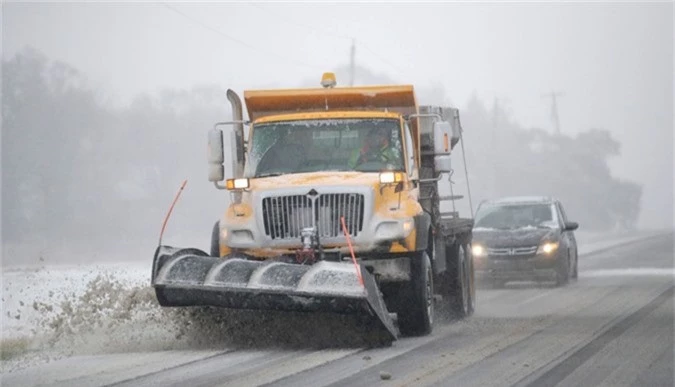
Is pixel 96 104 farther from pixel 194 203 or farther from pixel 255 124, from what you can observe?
pixel 255 124

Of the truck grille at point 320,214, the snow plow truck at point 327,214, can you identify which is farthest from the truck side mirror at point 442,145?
the truck grille at point 320,214

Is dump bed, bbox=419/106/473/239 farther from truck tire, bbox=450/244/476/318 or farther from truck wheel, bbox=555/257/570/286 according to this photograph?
truck wheel, bbox=555/257/570/286

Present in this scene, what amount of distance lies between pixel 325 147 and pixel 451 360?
3871mm

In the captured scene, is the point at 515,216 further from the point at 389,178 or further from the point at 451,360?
the point at 451,360

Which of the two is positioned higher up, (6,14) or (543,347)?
(6,14)

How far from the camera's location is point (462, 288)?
16.8m

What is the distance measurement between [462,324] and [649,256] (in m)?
21.0

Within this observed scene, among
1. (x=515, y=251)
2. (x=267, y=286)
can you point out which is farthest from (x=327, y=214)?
(x=515, y=251)

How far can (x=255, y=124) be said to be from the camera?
14.8 meters

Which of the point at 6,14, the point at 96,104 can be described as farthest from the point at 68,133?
the point at 6,14

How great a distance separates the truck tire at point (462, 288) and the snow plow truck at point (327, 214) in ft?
3.01

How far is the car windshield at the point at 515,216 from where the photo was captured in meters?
24.7

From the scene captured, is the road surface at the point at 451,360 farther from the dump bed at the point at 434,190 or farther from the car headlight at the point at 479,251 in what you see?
the car headlight at the point at 479,251

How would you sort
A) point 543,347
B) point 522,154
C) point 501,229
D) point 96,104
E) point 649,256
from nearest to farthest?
point 543,347 → point 501,229 → point 649,256 → point 96,104 → point 522,154
